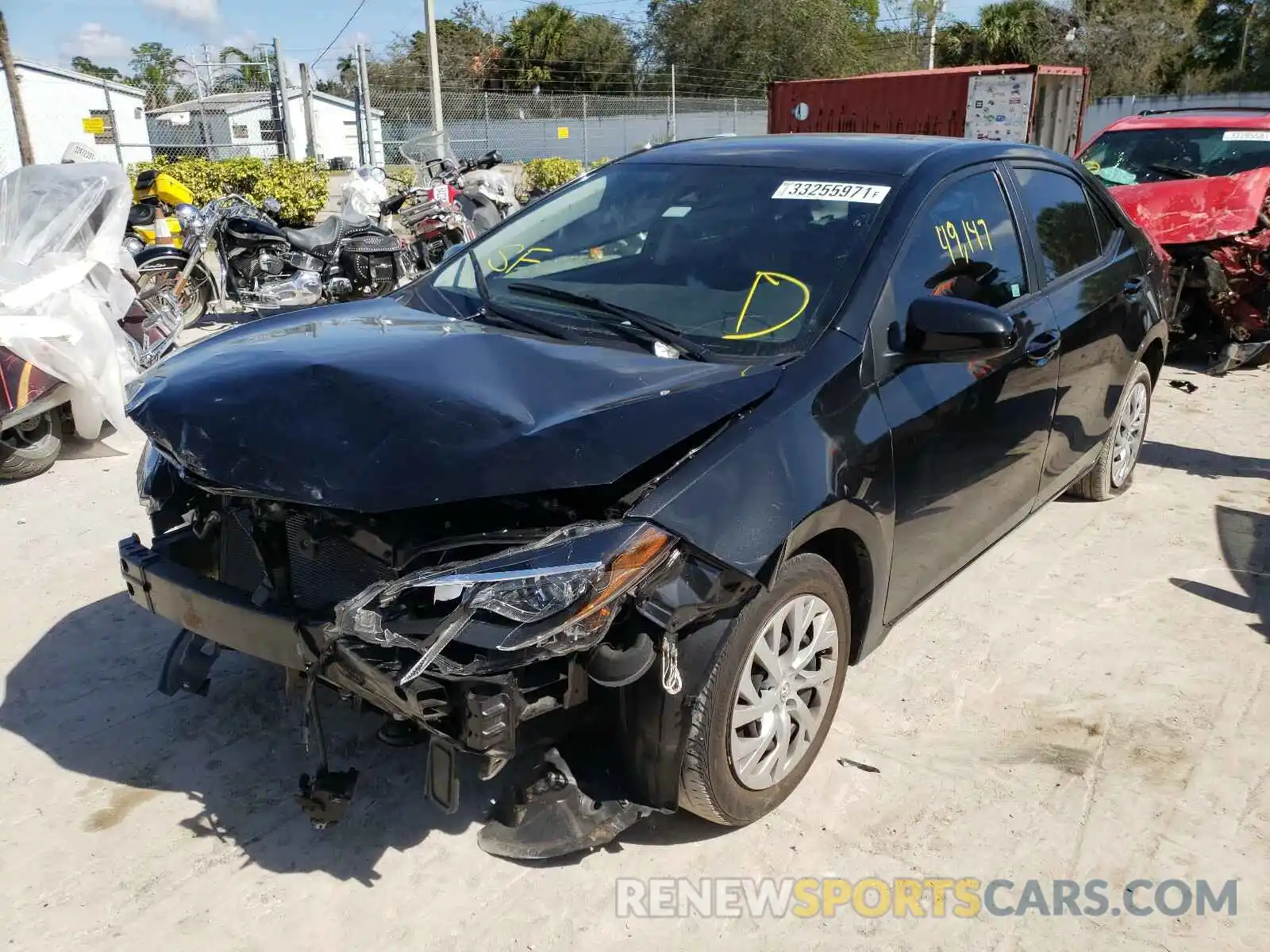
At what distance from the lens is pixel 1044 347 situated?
3752mm

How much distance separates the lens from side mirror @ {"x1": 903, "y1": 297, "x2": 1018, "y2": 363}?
2916mm

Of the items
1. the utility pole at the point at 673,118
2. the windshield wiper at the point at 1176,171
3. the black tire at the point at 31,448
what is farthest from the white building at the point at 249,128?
the windshield wiper at the point at 1176,171

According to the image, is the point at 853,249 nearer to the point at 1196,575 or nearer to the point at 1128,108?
the point at 1196,575

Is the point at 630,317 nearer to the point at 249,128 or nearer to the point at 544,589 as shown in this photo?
the point at 544,589

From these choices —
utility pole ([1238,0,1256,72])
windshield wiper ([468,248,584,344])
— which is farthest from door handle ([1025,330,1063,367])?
utility pole ([1238,0,1256,72])

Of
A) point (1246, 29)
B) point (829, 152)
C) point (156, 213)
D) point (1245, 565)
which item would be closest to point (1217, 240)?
point (1245, 565)

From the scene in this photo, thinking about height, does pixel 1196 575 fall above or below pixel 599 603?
below

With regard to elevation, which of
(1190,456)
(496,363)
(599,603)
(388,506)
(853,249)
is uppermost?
(853,249)

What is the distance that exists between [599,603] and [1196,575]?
3424 mm

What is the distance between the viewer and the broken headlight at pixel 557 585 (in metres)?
2.22

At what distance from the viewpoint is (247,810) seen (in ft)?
9.62

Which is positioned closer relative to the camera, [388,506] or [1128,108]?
[388,506]

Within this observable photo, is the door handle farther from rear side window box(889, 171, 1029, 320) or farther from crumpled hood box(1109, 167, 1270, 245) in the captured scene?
crumpled hood box(1109, 167, 1270, 245)

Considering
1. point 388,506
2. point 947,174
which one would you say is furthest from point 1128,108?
point 388,506
